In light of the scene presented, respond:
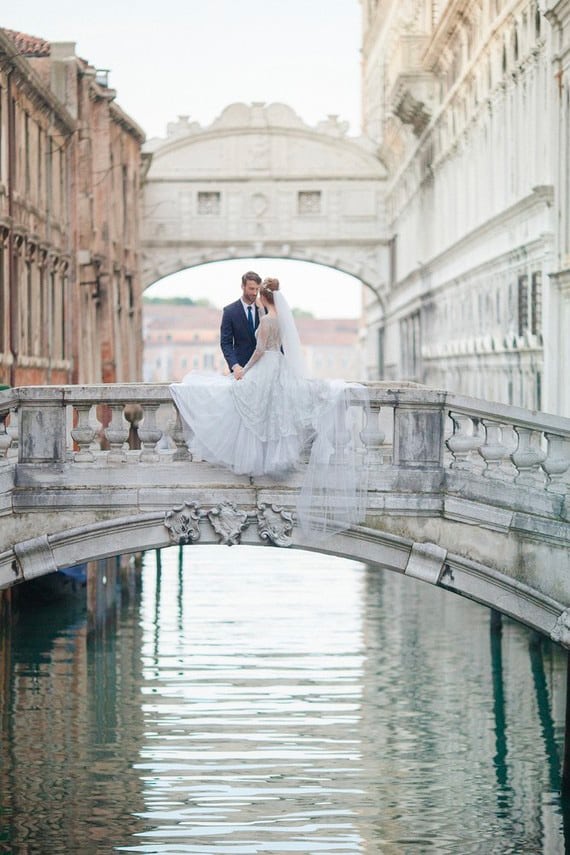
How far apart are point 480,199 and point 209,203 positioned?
18.8 m

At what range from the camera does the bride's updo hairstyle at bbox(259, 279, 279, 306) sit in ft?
43.3

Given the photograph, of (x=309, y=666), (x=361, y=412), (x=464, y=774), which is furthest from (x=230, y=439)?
(x=309, y=666)

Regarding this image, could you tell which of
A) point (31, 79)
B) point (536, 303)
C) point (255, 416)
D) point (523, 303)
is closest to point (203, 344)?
point (31, 79)

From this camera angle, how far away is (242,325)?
44.6 ft

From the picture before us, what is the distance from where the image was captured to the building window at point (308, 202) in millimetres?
49781

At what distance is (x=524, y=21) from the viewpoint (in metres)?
26.1

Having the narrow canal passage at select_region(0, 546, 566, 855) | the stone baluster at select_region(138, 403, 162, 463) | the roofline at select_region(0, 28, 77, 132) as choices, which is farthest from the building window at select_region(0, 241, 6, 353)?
the stone baluster at select_region(138, 403, 162, 463)

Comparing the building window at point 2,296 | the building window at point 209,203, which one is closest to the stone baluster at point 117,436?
the building window at point 2,296

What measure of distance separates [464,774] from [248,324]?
493 centimetres

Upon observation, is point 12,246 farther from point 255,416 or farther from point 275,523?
point 275,523

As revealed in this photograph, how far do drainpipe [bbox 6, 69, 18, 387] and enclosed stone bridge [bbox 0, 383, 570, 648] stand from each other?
13.1 metres

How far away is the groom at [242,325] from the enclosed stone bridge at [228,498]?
68 cm

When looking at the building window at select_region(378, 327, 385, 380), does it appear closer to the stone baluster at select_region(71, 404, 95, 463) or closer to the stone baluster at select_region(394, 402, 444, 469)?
the stone baluster at select_region(394, 402, 444, 469)

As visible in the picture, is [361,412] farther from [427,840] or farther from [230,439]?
[427,840]
